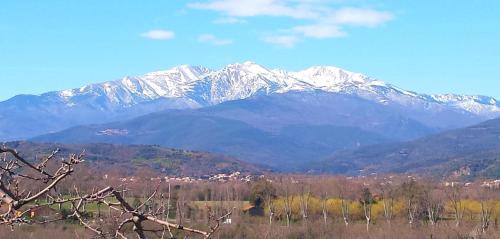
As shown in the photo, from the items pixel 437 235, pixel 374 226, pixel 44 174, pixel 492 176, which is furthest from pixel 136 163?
pixel 44 174

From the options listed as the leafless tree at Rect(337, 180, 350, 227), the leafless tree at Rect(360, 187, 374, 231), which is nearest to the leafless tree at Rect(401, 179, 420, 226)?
the leafless tree at Rect(360, 187, 374, 231)

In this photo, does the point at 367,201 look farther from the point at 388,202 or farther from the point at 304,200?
the point at 304,200

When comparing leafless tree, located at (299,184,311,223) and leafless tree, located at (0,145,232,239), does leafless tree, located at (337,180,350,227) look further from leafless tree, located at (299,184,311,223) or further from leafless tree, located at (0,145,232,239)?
leafless tree, located at (0,145,232,239)

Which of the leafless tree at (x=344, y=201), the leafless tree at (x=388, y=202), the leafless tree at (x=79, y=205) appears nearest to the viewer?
the leafless tree at (x=79, y=205)

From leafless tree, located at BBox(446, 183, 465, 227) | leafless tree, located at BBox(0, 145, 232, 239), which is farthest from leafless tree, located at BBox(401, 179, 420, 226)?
leafless tree, located at BBox(0, 145, 232, 239)

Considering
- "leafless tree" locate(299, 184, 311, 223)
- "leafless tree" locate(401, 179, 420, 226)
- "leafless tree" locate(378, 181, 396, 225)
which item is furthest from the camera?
"leafless tree" locate(299, 184, 311, 223)

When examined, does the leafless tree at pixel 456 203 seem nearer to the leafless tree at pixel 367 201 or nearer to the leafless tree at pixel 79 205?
the leafless tree at pixel 367 201

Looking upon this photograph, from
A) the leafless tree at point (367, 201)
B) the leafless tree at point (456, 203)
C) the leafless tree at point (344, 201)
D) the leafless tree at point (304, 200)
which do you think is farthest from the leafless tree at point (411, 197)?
the leafless tree at point (304, 200)

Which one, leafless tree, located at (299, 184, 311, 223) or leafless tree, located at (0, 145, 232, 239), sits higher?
leafless tree, located at (0, 145, 232, 239)

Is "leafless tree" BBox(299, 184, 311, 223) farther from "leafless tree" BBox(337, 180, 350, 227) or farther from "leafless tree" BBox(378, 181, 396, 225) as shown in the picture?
"leafless tree" BBox(378, 181, 396, 225)

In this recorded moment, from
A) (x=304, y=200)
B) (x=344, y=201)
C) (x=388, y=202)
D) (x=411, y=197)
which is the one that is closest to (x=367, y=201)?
(x=388, y=202)

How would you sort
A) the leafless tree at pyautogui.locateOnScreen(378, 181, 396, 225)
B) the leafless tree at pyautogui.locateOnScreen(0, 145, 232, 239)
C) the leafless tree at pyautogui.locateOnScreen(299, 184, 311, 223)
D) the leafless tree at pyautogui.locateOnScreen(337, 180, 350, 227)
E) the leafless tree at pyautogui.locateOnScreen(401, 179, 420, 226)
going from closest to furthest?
the leafless tree at pyautogui.locateOnScreen(0, 145, 232, 239) < the leafless tree at pyautogui.locateOnScreen(401, 179, 420, 226) < the leafless tree at pyautogui.locateOnScreen(378, 181, 396, 225) < the leafless tree at pyautogui.locateOnScreen(299, 184, 311, 223) < the leafless tree at pyautogui.locateOnScreen(337, 180, 350, 227)

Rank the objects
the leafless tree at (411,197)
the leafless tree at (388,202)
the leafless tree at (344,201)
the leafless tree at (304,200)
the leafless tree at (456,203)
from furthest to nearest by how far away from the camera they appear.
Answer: the leafless tree at (344,201), the leafless tree at (304,200), the leafless tree at (388,202), the leafless tree at (411,197), the leafless tree at (456,203)

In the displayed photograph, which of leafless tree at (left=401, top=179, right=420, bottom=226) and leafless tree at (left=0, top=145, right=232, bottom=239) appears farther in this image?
leafless tree at (left=401, top=179, right=420, bottom=226)
